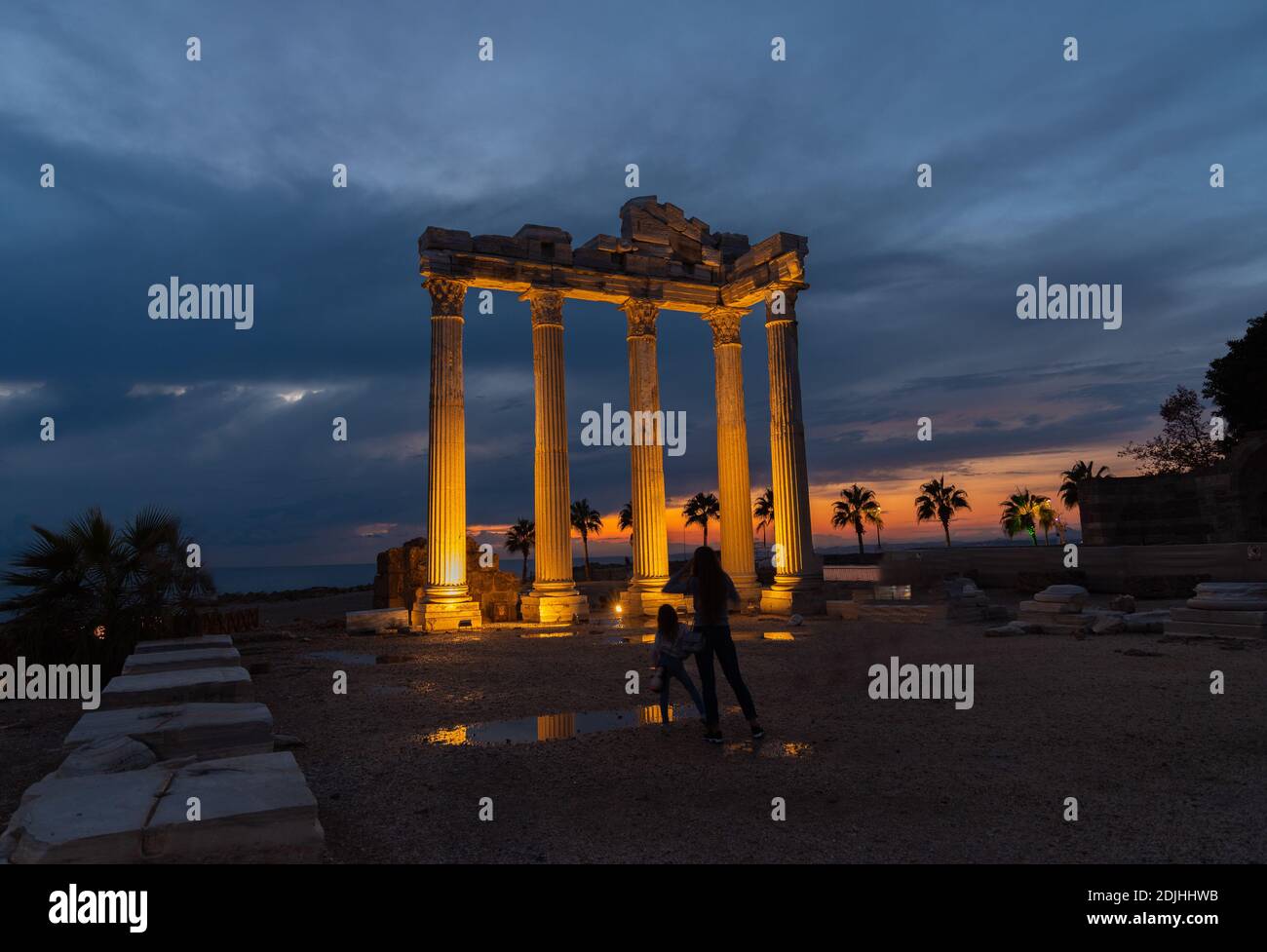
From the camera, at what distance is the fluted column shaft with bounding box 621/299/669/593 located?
82.0 ft

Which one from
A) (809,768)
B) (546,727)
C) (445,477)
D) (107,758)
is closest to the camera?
(107,758)

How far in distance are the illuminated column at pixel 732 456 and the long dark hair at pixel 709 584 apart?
18.4 metres

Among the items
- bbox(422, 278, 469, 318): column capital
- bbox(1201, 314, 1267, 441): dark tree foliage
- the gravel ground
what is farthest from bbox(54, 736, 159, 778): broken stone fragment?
bbox(1201, 314, 1267, 441): dark tree foliage

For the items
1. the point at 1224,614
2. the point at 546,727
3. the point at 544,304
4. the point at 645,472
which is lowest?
the point at 546,727

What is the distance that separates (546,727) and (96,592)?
8168mm

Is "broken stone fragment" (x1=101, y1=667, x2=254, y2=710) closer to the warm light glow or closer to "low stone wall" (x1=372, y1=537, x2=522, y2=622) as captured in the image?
the warm light glow

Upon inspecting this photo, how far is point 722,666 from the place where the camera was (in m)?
7.96

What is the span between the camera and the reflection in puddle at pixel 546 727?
8.18 meters

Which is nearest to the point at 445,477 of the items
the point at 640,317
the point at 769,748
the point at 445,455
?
the point at 445,455

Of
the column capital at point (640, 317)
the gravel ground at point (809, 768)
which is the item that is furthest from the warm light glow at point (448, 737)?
the column capital at point (640, 317)

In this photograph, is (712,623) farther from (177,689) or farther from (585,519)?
(585,519)

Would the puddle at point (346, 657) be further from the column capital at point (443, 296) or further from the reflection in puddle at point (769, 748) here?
the column capital at point (443, 296)

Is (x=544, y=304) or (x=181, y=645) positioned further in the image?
(x=544, y=304)

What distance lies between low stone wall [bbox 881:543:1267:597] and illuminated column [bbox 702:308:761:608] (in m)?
6.72
